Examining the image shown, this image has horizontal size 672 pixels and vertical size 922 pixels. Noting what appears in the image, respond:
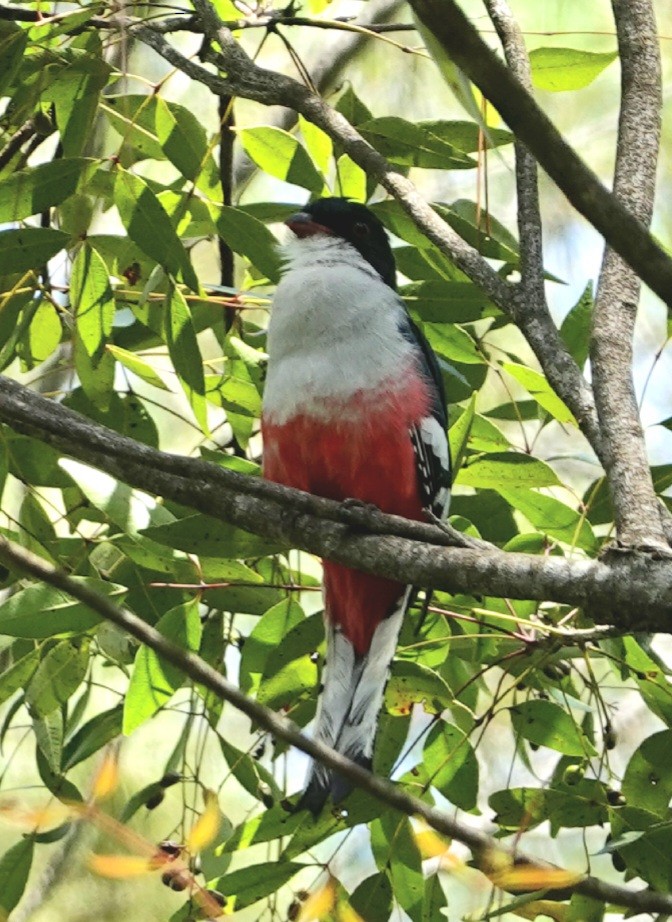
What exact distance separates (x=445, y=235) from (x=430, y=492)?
71cm

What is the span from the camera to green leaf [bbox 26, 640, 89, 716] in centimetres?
279

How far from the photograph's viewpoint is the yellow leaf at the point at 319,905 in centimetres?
229

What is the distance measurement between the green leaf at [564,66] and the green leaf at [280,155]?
575 millimetres

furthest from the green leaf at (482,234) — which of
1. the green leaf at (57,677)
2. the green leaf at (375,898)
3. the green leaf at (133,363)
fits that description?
the green leaf at (375,898)

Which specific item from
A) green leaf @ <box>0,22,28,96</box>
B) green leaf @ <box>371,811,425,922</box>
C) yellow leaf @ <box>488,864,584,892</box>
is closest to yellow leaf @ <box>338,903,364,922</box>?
green leaf @ <box>371,811,425,922</box>

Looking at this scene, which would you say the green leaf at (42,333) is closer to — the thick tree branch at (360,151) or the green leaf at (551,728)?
the thick tree branch at (360,151)

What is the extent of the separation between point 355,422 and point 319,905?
127cm

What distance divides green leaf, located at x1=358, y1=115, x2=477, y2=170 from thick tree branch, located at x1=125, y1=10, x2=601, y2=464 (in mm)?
92

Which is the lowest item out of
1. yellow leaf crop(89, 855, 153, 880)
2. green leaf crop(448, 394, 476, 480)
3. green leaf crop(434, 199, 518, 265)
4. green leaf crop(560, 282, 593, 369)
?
yellow leaf crop(89, 855, 153, 880)

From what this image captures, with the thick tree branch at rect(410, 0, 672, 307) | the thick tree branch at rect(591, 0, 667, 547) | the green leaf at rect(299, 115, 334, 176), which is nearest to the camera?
the thick tree branch at rect(410, 0, 672, 307)

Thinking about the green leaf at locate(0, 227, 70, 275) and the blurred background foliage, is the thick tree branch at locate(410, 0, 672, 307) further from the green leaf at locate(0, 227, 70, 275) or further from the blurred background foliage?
the green leaf at locate(0, 227, 70, 275)

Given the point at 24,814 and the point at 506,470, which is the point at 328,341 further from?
the point at 24,814

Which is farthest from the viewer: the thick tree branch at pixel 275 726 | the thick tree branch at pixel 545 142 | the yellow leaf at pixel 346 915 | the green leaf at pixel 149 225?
the green leaf at pixel 149 225

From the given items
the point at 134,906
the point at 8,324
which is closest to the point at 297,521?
the point at 8,324
